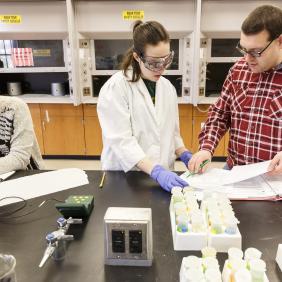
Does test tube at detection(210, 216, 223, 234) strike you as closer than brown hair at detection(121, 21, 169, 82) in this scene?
Yes

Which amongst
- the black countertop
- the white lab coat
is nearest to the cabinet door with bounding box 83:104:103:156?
the white lab coat

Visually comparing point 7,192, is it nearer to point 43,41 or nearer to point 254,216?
point 254,216

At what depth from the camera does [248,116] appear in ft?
4.75

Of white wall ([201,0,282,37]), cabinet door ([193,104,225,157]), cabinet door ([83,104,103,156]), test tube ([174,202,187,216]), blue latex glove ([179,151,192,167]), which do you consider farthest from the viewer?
cabinet door ([83,104,103,156])

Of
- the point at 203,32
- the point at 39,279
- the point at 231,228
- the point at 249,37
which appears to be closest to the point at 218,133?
the point at 249,37

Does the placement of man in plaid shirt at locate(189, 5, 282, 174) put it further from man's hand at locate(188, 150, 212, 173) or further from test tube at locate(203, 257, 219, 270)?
test tube at locate(203, 257, 219, 270)

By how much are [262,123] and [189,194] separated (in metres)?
0.58

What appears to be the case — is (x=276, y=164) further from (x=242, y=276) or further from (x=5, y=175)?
(x=5, y=175)

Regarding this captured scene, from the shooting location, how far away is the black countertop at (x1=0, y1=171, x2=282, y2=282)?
0.83 meters

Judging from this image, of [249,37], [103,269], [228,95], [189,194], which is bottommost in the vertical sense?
[103,269]

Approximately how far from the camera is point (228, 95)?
1569 millimetres

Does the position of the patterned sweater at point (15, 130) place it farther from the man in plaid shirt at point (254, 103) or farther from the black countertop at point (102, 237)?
the man in plaid shirt at point (254, 103)

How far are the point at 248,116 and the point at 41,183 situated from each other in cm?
102

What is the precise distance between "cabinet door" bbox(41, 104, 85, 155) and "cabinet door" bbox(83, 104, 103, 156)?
2.5 inches
